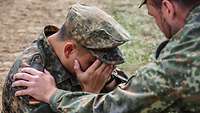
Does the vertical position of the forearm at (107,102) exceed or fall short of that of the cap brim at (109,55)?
it exceeds it

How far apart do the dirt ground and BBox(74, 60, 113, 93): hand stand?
3.57 m

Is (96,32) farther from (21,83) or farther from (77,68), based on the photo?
(21,83)

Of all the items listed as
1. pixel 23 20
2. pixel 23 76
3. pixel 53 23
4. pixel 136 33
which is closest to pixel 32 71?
pixel 23 76

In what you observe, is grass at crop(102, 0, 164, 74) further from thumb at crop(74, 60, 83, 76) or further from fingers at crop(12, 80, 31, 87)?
fingers at crop(12, 80, 31, 87)

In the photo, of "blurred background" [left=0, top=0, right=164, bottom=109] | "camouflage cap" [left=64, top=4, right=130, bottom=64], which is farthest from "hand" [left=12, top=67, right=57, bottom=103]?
"blurred background" [left=0, top=0, right=164, bottom=109]

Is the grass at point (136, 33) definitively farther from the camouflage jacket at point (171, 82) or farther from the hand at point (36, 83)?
the camouflage jacket at point (171, 82)

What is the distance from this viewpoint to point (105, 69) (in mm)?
3488

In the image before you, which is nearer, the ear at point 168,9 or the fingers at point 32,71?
the ear at point 168,9

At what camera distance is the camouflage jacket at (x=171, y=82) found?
2498 millimetres

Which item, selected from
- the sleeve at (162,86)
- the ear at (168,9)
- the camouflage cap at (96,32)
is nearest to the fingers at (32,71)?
the camouflage cap at (96,32)

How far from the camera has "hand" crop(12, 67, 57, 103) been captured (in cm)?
325

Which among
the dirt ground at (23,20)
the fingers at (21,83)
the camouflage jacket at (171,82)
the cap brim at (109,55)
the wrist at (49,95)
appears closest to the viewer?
the camouflage jacket at (171,82)

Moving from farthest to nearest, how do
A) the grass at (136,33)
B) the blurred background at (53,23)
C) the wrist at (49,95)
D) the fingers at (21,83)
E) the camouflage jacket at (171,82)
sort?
the blurred background at (53,23) → the grass at (136,33) → the fingers at (21,83) → the wrist at (49,95) → the camouflage jacket at (171,82)

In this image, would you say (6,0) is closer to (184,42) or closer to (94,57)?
(94,57)
